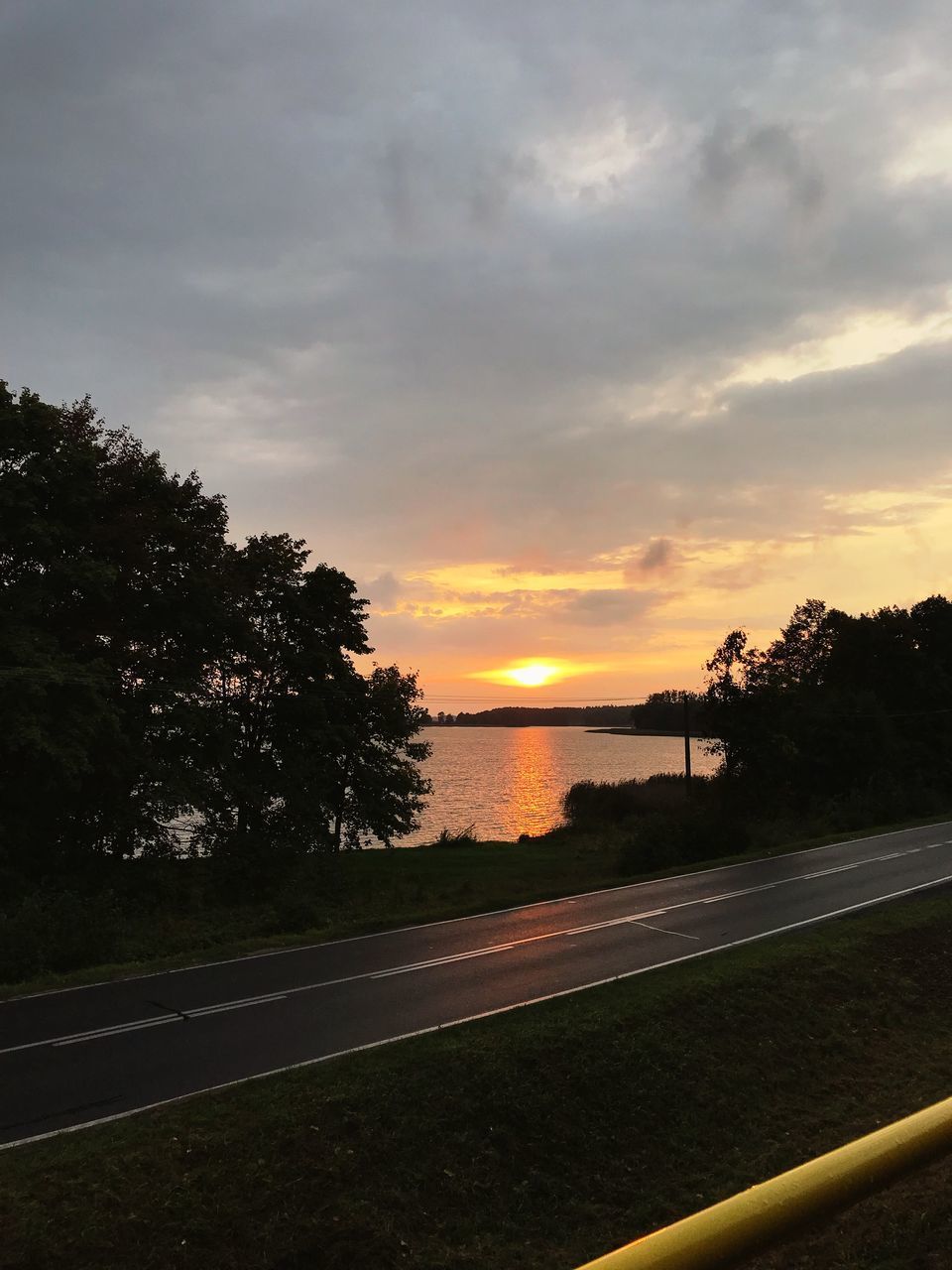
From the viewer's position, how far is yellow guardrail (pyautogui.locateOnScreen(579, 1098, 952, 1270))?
5.74 ft

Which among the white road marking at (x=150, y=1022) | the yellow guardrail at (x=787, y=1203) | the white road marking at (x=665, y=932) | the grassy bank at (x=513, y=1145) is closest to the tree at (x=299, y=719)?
the white road marking at (x=665, y=932)

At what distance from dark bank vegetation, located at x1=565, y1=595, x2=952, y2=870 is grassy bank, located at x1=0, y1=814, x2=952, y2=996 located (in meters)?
0.76

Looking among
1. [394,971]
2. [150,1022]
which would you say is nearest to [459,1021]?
[394,971]

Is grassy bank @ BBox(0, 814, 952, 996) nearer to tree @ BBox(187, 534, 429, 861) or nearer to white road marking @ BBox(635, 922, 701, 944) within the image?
tree @ BBox(187, 534, 429, 861)

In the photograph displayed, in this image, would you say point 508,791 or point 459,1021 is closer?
point 459,1021

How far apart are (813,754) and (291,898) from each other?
35279mm

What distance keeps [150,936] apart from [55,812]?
26.2 feet

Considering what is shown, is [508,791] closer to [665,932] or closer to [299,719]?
[299,719]

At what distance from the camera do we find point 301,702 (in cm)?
3372

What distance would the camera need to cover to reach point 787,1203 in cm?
193

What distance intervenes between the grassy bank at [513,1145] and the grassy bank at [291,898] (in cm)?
872

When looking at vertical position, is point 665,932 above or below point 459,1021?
below

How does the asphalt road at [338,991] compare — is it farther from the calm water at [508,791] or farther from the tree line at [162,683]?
the calm water at [508,791]

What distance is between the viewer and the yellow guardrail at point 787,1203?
1.75 meters
